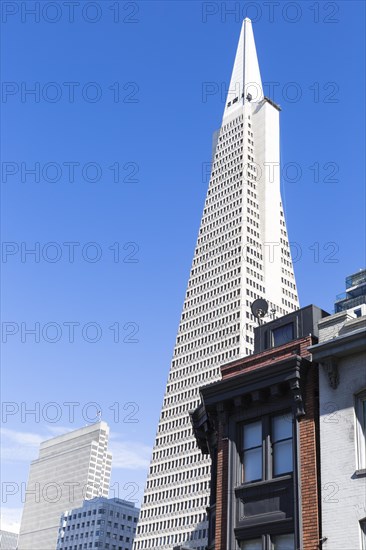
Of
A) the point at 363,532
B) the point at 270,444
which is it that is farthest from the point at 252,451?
the point at 363,532

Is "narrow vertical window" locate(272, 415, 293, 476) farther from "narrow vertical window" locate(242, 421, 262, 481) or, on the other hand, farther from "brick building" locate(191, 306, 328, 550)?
"narrow vertical window" locate(242, 421, 262, 481)

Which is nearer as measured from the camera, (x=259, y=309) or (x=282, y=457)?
(x=282, y=457)

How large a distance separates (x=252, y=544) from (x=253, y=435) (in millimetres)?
3597

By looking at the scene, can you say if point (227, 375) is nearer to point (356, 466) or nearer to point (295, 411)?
point (295, 411)

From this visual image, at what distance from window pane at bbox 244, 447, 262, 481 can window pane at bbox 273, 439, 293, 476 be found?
66cm

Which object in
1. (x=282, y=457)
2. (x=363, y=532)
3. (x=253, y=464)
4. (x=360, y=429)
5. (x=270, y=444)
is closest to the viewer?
(x=363, y=532)

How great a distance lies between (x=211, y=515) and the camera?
28359mm

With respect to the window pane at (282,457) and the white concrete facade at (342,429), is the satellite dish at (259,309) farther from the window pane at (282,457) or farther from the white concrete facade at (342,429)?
the window pane at (282,457)

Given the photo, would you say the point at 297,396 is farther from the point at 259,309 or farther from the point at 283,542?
the point at 259,309

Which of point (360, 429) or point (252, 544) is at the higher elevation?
point (360, 429)

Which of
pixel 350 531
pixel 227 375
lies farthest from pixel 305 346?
pixel 350 531

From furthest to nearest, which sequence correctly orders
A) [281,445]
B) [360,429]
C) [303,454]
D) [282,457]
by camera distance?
[281,445] → [282,457] → [303,454] → [360,429]

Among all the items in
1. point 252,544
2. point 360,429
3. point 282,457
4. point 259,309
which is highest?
point 259,309

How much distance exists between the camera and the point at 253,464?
25.8 metres
